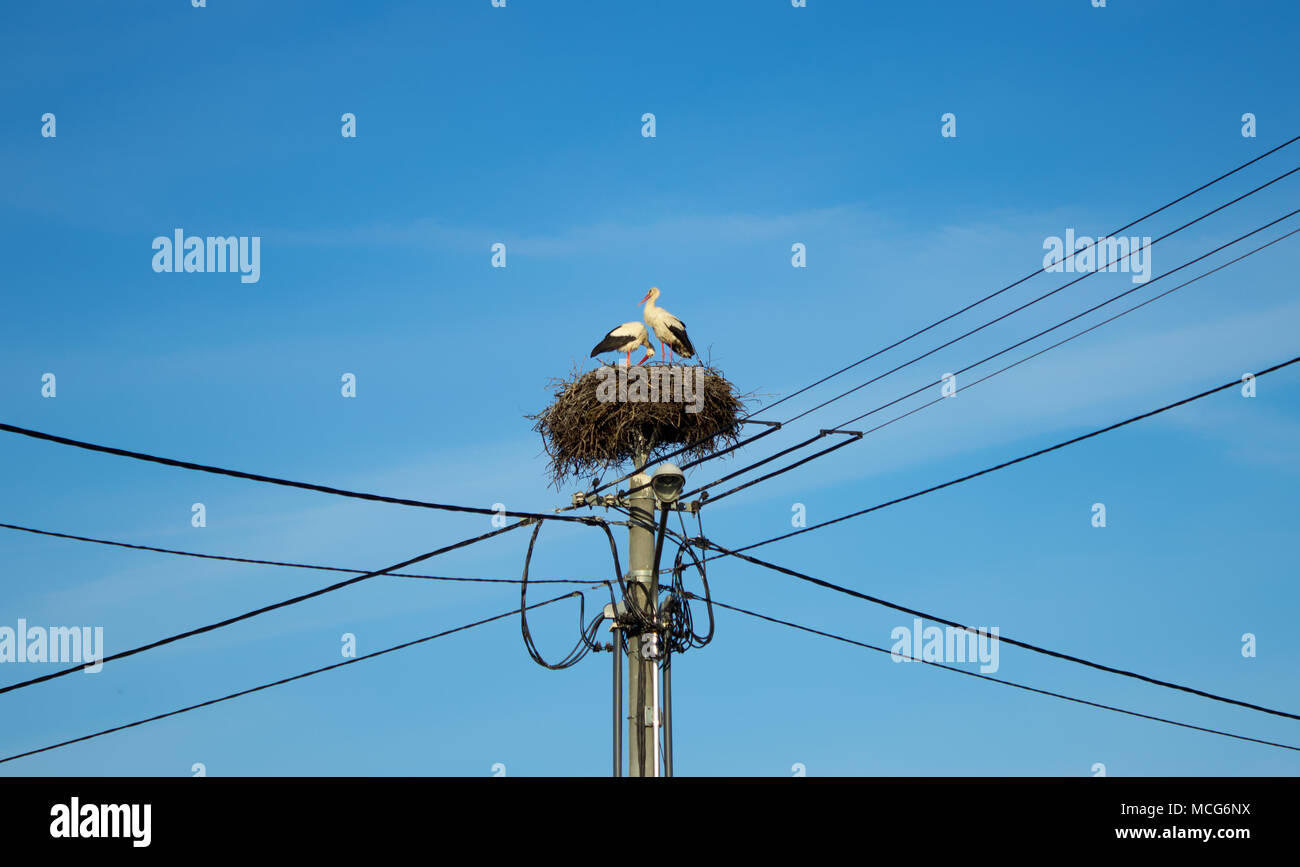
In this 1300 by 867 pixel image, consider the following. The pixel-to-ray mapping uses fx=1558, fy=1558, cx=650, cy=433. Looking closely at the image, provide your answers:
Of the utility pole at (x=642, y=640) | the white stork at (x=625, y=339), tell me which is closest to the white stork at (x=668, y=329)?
the white stork at (x=625, y=339)

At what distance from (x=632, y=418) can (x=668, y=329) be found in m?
3.78

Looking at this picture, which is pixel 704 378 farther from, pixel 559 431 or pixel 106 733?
pixel 106 733

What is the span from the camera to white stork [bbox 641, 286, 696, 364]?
18.1 m

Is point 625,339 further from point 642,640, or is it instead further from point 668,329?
point 642,640

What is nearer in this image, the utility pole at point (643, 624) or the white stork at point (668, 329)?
the utility pole at point (643, 624)

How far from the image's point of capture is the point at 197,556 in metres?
12.6

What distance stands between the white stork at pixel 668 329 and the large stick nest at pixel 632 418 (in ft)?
8.20

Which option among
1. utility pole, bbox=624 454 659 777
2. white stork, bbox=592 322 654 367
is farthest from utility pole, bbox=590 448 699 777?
white stork, bbox=592 322 654 367

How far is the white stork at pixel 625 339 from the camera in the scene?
56.6 ft

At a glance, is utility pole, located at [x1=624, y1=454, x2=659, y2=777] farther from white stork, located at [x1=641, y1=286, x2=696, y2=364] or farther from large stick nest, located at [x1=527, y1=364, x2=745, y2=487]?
white stork, located at [x1=641, y1=286, x2=696, y2=364]

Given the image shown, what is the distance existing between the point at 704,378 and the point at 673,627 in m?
3.65

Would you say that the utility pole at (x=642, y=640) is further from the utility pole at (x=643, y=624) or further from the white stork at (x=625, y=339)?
the white stork at (x=625, y=339)
